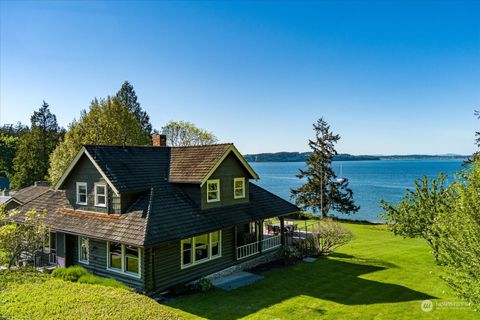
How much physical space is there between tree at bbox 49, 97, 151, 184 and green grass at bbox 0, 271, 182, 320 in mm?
26975

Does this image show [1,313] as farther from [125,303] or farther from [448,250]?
[448,250]

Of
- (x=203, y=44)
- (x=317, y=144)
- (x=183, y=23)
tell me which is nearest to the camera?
(x=183, y=23)

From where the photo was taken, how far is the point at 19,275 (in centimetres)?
1706

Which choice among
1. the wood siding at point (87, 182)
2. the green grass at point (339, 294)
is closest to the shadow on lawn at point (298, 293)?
the green grass at point (339, 294)

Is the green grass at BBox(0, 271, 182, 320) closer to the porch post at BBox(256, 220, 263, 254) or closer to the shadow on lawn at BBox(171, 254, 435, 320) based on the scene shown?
the shadow on lawn at BBox(171, 254, 435, 320)

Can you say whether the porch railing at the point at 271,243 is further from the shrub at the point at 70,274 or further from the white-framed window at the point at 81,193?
the white-framed window at the point at 81,193

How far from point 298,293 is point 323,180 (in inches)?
1401

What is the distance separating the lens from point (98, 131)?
41.5 m

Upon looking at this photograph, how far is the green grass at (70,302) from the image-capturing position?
480 inches

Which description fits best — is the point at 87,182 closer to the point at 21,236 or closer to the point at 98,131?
the point at 21,236

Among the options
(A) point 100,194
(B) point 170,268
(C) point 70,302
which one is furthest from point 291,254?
(C) point 70,302

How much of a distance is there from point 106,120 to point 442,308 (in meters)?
39.4

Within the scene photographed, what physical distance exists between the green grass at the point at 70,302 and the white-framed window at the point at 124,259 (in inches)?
68.9

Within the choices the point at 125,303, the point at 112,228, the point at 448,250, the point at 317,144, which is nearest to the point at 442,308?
the point at 448,250
